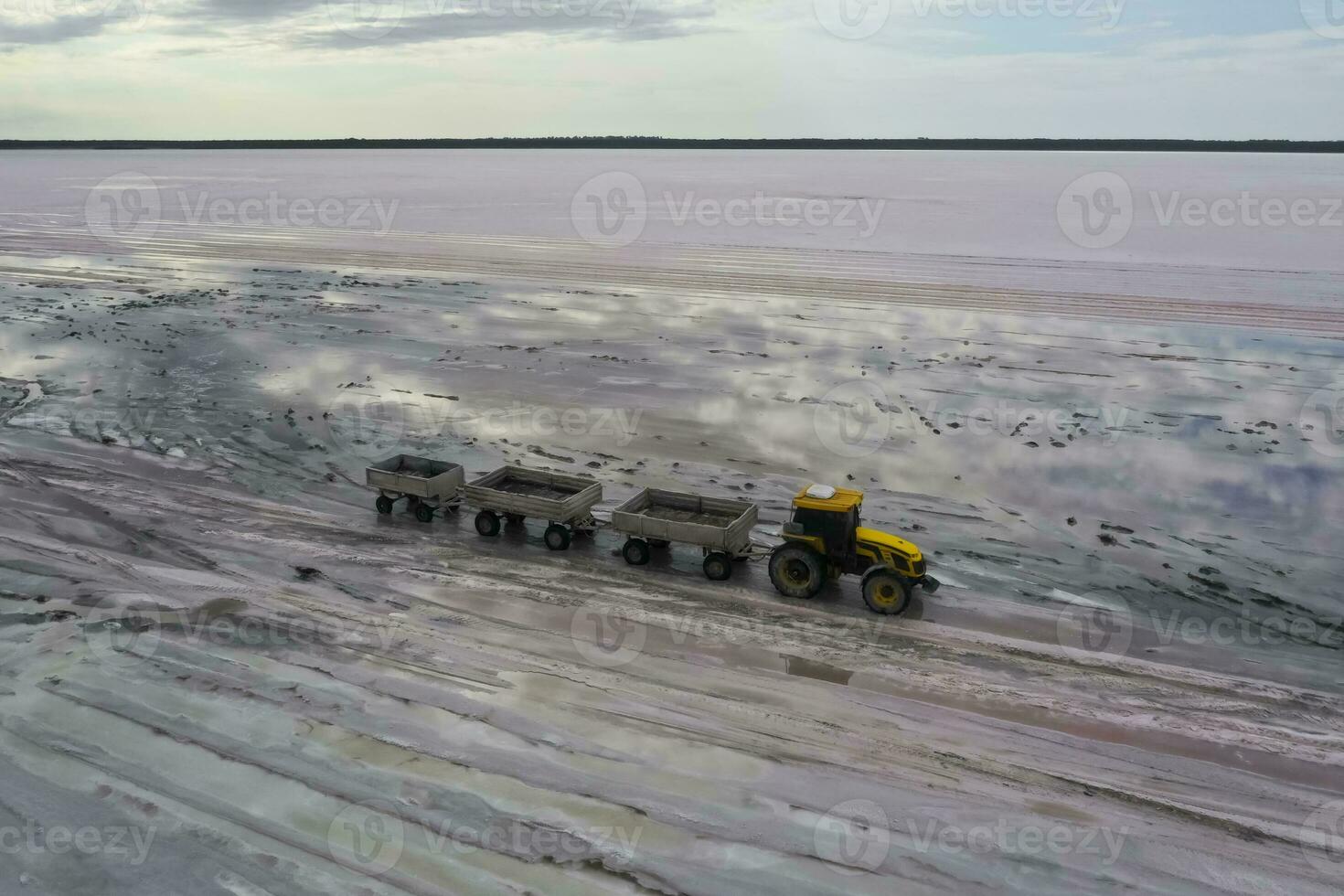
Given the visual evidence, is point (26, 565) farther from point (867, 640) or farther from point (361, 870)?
point (867, 640)

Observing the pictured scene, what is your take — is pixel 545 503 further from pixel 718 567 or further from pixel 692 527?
pixel 718 567

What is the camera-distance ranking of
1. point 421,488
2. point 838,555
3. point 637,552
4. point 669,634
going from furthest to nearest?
point 421,488, point 637,552, point 838,555, point 669,634

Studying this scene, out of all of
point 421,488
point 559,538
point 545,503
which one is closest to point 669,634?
point 559,538

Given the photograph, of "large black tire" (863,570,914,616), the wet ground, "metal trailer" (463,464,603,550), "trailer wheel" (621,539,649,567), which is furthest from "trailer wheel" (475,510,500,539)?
"large black tire" (863,570,914,616)

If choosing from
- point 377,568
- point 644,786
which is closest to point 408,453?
point 377,568

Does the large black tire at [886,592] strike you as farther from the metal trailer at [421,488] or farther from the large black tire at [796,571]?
the metal trailer at [421,488]

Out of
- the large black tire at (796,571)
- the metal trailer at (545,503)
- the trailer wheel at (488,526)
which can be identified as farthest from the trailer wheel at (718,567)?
the trailer wheel at (488,526)

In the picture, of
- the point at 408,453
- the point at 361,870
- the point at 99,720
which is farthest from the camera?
the point at 408,453

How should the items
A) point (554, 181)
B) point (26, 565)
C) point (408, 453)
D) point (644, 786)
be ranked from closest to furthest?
point (644, 786)
point (26, 565)
point (408, 453)
point (554, 181)
